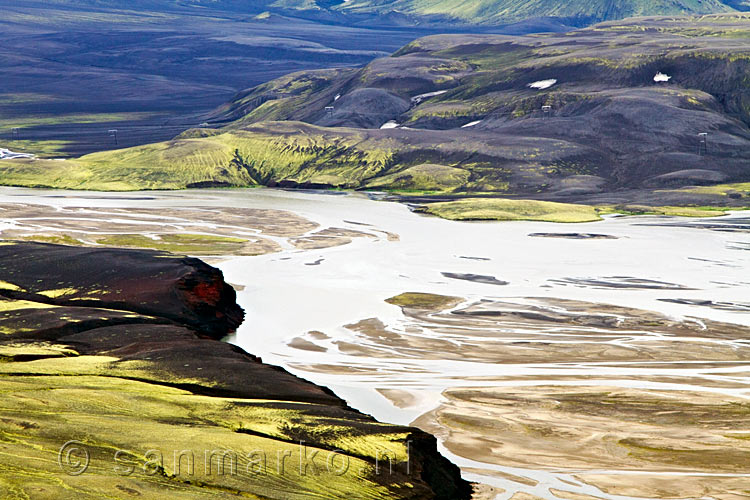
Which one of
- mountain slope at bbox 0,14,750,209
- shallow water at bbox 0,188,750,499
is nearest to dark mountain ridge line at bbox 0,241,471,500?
shallow water at bbox 0,188,750,499

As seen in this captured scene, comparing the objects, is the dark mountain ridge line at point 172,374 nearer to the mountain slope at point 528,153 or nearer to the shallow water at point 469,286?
the shallow water at point 469,286

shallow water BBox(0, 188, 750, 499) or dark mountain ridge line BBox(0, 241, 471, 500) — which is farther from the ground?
dark mountain ridge line BBox(0, 241, 471, 500)

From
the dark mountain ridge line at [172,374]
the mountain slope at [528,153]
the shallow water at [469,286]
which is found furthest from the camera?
the mountain slope at [528,153]

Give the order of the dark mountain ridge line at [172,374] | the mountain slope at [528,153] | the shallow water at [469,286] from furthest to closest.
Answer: the mountain slope at [528,153], the shallow water at [469,286], the dark mountain ridge line at [172,374]

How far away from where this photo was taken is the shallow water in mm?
47219

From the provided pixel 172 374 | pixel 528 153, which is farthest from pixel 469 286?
pixel 528 153

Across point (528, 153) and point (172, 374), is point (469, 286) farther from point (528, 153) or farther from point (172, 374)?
point (528, 153)

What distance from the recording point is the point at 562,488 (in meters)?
32.7

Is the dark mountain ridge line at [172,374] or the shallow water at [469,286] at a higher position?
the dark mountain ridge line at [172,374]

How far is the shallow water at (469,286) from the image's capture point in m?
47.2

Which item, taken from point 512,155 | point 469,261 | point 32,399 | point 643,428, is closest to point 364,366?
point 643,428

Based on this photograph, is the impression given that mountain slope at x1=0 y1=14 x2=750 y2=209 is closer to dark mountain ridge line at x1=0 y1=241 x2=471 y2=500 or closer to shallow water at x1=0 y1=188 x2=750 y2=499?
shallow water at x1=0 y1=188 x2=750 y2=499

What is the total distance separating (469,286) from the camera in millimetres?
73688

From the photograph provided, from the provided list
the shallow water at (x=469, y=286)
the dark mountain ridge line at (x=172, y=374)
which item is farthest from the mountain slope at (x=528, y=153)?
the dark mountain ridge line at (x=172, y=374)
